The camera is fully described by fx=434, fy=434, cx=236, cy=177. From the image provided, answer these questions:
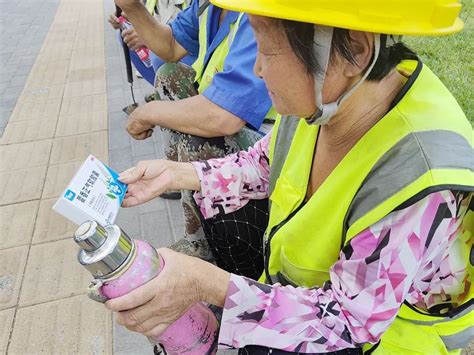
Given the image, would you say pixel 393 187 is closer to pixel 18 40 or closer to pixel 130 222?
pixel 130 222

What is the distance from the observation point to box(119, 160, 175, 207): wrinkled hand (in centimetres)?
159

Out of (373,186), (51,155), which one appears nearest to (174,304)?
(373,186)

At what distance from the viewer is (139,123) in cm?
233

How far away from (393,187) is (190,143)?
1.32m

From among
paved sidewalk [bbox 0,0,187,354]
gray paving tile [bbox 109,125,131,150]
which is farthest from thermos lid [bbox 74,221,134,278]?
gray paving tile [bbox 109,125,131,150]

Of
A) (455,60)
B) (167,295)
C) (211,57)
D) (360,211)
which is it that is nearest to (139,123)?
(211,57)

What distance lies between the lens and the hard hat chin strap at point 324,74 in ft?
3.40

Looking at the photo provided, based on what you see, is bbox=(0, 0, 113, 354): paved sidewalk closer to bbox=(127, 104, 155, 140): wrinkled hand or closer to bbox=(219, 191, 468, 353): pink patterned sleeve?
bbox=(127, 104, 155, 140): wrinkled hand

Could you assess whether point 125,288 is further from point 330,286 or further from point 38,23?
point 38,23

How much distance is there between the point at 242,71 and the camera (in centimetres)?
188

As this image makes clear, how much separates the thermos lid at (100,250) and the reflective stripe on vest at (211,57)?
1277 millimetres

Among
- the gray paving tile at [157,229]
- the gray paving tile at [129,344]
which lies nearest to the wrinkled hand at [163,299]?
the gray paving tile at [129,344]

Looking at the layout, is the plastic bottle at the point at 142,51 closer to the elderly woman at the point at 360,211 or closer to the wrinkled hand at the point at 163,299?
the elderly woman at the point at 360,211

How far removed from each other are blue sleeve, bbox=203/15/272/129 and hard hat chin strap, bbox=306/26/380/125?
737 millimetres
